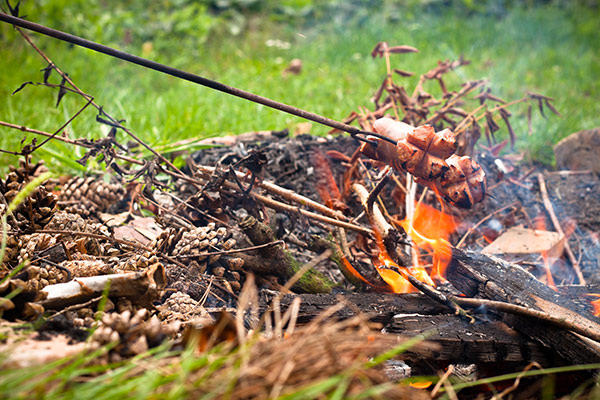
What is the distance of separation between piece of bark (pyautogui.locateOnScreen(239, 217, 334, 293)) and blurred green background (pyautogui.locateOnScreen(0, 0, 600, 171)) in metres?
1.67

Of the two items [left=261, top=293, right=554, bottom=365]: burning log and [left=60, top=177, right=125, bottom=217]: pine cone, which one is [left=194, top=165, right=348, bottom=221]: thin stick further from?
[left=60, top=177, right=125, bottom=217]: pine cone

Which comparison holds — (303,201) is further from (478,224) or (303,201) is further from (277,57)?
(277,57)

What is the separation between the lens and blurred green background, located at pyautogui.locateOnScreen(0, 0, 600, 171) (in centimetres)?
429

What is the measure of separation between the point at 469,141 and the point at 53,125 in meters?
2.96

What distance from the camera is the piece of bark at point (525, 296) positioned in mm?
1581

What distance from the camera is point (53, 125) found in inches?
155

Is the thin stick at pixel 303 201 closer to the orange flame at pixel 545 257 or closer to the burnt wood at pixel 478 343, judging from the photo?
the burnt wood at pixel 478 343

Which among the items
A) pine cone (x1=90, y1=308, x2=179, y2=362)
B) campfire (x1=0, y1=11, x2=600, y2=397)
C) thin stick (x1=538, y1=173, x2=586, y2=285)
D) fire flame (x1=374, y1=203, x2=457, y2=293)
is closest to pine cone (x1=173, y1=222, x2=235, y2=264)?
campfire (x1=0, y1=11, x2=600, y2=397)

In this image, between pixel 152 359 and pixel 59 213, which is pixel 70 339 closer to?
pixel 152 359

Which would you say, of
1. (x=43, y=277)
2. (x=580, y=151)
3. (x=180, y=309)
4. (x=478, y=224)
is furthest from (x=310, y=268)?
(x=580, y=151)

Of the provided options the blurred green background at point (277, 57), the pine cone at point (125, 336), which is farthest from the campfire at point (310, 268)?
the blurred green background at point (277, 57)

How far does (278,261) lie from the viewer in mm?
2062

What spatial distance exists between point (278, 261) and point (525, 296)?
897 mm

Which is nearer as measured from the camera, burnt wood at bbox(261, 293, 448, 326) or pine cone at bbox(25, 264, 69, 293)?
pine cone at bbox(25, 264, 69, 293)
